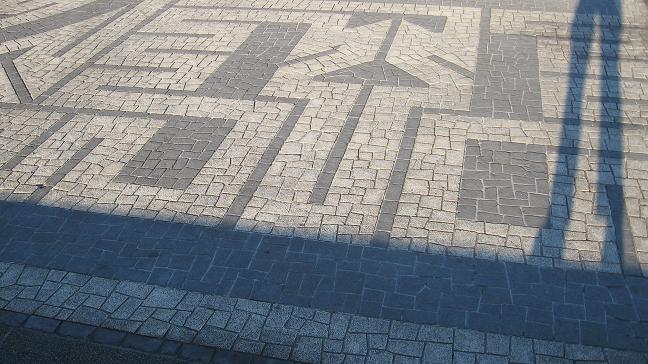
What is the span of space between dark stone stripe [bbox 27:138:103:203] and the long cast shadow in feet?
20.1

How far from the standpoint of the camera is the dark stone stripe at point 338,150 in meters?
7.53

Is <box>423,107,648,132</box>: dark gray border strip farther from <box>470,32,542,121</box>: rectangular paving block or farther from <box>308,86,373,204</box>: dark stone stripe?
<box>308,86,373,204</box>: dark stone stripe

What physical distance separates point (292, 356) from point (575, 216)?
3.73m

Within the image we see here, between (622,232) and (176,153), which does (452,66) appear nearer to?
(622,232)

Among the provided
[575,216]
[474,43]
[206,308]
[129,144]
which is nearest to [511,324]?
[575,216]

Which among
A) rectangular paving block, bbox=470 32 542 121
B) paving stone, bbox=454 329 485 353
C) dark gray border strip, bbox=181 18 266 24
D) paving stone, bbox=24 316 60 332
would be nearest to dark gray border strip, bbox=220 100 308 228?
paving stone, bbox=24 316 60 332

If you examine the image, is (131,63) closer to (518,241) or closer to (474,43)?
(474,43)

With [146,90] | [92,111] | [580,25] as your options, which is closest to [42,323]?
[92,111]

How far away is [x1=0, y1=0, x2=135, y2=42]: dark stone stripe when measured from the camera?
12.5m

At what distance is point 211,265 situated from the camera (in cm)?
654

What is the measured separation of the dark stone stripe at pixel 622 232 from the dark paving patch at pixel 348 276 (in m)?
0.18

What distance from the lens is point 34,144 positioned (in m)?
8.74

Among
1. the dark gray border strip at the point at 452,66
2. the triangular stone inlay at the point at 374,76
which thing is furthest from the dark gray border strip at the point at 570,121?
the dark gray border strip at the point at 452,66

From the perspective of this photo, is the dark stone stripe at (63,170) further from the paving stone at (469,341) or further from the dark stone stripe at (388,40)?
the paving stone at (469,341)
